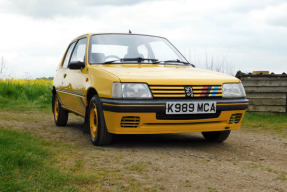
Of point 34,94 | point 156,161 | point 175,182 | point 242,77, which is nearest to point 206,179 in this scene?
point 175,182

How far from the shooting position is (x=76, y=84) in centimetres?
618

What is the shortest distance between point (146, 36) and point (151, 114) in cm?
221

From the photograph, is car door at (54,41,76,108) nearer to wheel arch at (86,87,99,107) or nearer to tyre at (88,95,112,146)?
wheel arch at (86,87,99,107)

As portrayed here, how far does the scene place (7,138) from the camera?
484 cm

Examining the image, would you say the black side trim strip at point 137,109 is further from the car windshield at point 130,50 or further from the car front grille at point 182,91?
the car windshield at point 130,50

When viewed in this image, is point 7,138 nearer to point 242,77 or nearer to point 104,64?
point 104,64

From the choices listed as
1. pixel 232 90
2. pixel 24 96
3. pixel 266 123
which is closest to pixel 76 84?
pixel 232 90

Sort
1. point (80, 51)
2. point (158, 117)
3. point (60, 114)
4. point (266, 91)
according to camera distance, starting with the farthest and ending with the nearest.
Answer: point (266, 91) → point (60, 114) → point (80, 51) → point (158, 117)

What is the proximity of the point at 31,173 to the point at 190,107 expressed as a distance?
2138mm

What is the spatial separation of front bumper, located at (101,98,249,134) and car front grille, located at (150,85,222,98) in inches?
3.0

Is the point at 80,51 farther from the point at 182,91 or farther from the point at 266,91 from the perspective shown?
the point at 266,91

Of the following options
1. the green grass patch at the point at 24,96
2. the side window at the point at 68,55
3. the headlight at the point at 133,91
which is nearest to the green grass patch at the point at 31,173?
the headlight at the point at 133,91

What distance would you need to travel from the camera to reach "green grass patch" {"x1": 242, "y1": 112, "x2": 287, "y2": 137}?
8.42 meters

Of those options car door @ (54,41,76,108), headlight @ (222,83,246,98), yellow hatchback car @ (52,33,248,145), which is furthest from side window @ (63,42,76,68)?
headlight @ (222,83,246,98)
